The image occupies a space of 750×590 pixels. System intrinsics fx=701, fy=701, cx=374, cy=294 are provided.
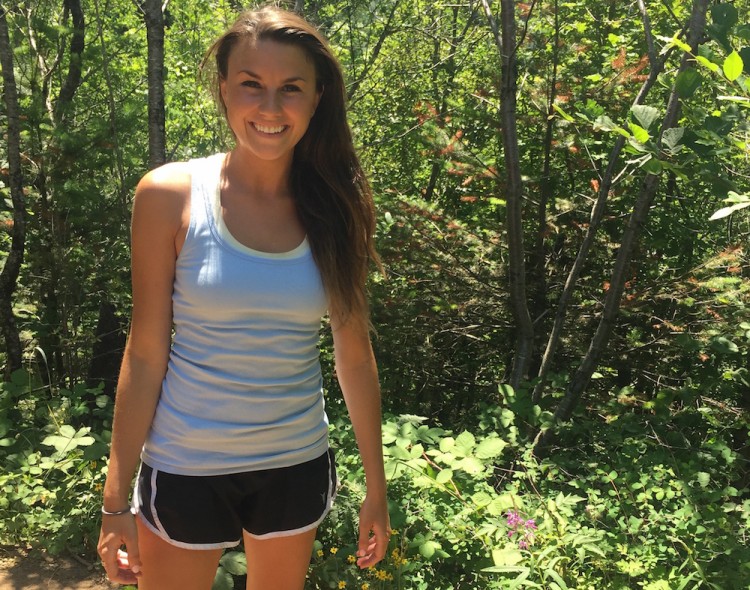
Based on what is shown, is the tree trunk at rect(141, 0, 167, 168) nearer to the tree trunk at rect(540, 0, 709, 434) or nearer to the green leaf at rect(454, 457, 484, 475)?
the green leaf at rect(454, 457, 484, 475)

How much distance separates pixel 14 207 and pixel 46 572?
230 centimetres

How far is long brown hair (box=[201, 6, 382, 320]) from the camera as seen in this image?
162cm

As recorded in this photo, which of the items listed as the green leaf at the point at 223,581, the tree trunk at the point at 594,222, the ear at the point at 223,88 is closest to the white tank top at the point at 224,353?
the ear at the point at 223,88

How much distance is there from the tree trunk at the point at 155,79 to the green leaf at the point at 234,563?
6.10ft

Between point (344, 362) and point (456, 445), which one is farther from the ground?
point (344, 362)

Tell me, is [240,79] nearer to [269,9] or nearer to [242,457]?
[269,9]

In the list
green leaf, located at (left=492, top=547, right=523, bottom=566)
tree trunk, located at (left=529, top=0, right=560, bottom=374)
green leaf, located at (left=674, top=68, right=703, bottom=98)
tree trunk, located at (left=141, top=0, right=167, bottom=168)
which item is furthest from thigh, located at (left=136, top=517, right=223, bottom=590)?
tree trunk, located at (left=529, top=0, right=560, bottom=374)

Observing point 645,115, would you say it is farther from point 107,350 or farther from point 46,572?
point 107,350

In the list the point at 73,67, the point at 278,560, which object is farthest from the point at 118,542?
the point at 73,67

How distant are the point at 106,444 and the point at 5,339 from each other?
190cm

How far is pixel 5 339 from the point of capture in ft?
14.7

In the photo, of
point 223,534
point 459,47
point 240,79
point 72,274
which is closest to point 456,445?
point 223,534

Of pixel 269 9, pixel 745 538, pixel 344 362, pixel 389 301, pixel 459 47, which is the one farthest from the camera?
pixel 459 47

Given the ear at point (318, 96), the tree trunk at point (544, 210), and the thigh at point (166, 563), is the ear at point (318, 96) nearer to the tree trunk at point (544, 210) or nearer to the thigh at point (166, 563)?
the thigh at point (166, 563)
